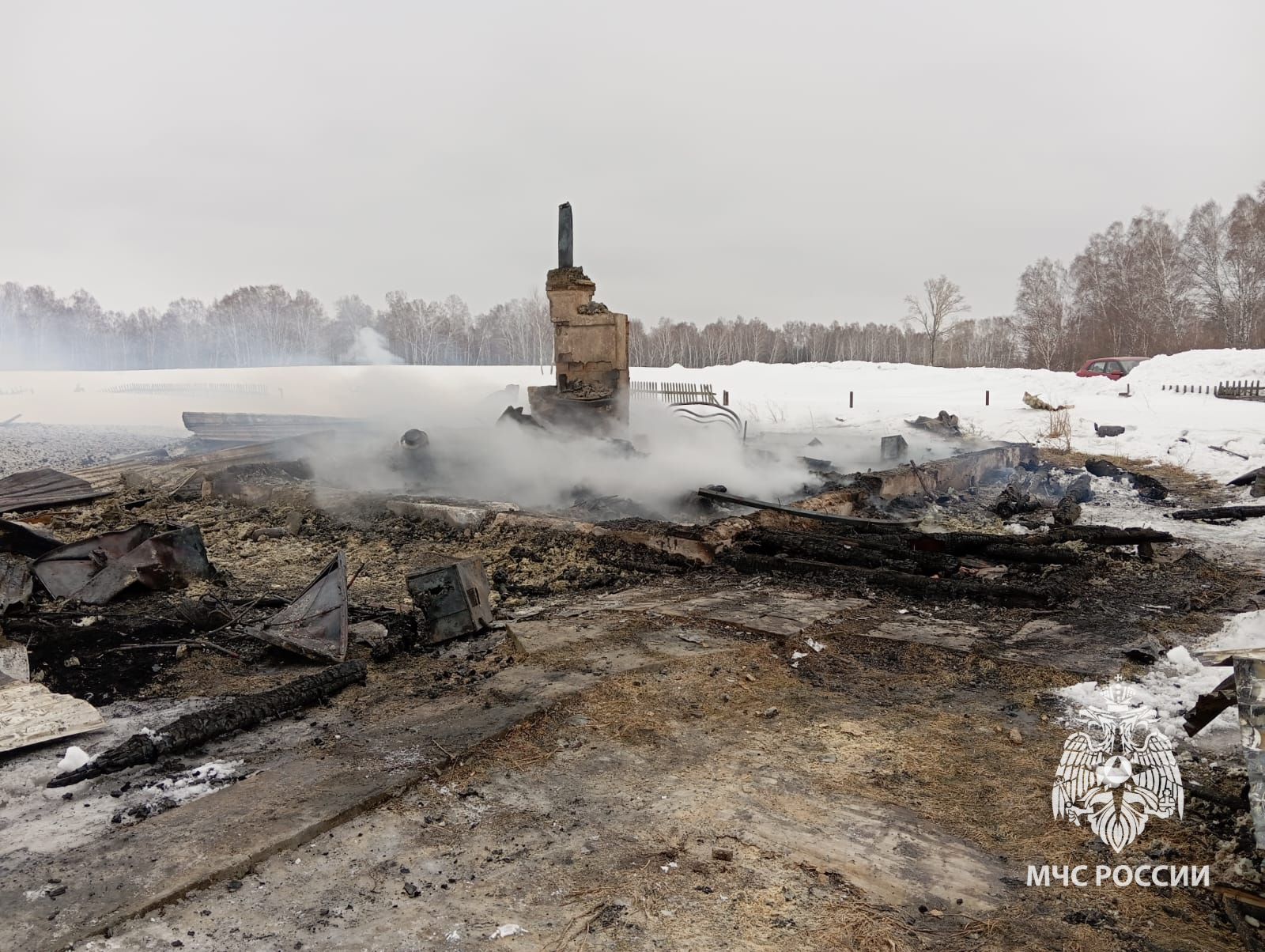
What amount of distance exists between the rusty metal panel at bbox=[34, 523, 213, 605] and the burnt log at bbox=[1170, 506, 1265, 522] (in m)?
12.1

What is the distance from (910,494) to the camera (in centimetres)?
1228

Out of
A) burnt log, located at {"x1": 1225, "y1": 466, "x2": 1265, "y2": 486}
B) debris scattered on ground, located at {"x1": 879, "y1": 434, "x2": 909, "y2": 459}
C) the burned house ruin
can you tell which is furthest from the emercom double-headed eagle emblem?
debris scattered on ground, located at {"x1": 879, "y1": 434, "x2": 909, "y2": 459}

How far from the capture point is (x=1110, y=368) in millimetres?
29484

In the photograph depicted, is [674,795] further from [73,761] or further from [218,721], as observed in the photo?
[73,761]

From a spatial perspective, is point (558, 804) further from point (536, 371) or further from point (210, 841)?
point (536, 371)

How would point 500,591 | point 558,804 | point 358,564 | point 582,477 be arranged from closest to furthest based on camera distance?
1. point 558,804
2. point 500,591
3. point 358,564
4. point 582,477

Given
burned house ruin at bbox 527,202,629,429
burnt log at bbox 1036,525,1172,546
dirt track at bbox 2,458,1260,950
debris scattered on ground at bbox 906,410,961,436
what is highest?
burned house ruin at bbox 527,202,629,429

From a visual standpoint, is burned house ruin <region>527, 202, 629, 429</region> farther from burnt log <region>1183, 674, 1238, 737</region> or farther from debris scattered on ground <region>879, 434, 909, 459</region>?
burnt log <region>1183, 674, 1238, 737</region>

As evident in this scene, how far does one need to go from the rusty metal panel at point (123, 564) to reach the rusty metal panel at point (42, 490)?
14.0ft

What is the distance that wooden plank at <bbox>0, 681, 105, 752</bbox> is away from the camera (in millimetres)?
3996

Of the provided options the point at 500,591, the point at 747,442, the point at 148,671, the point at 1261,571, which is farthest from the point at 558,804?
the point at 747,442

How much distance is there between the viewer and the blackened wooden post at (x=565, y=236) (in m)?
15.5

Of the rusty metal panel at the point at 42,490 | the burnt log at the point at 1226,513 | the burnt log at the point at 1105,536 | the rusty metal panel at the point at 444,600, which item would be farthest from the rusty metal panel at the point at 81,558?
the burnt log at the point at 1226,513

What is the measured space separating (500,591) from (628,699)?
2.98 meters
